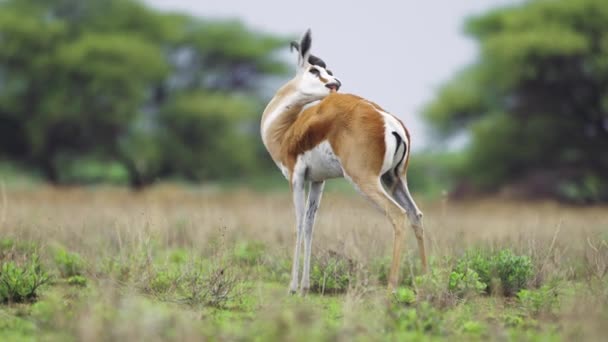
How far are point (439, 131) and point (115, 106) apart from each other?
1371 centimetres

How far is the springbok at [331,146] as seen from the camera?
261 inches

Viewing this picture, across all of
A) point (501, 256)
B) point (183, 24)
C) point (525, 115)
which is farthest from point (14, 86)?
point (501, 256)

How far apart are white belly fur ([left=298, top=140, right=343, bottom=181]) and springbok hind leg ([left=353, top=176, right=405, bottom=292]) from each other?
0.38m

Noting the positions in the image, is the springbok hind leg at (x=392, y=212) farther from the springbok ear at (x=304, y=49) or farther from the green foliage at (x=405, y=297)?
the springbok ear at (x=304, y=49)

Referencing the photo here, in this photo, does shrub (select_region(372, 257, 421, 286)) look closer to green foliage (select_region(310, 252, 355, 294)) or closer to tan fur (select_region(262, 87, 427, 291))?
green foliage (select_region(310, 252, 355, 294))

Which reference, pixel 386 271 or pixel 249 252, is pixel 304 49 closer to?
pixel 386 271

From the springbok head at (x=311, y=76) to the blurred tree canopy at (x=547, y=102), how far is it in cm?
2124

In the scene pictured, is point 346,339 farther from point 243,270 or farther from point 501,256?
point 243,270

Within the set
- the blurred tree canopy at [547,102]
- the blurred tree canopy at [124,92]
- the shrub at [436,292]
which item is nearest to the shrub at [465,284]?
the shrub at [436,292]

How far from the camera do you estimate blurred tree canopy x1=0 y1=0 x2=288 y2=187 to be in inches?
1260

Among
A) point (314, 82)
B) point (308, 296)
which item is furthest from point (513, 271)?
point (314, 82)

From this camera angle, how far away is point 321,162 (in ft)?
23.0

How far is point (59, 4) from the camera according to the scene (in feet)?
114

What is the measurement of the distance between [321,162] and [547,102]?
78.2 feet
